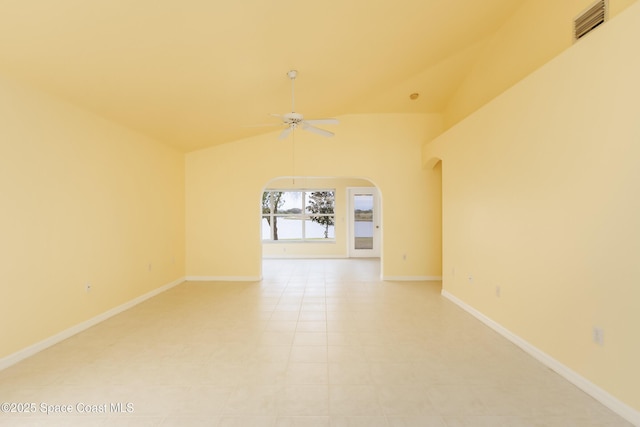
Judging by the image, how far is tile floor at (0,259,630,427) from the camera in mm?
1875

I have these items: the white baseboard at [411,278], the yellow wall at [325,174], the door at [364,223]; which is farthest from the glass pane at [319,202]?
the white baseboard at [411,278]

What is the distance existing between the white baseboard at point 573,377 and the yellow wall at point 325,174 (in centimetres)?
234

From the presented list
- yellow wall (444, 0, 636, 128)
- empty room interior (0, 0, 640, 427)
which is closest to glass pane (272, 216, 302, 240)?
empty room interior (0, 0, 640, 427)

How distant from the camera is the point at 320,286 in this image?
534 centimetres

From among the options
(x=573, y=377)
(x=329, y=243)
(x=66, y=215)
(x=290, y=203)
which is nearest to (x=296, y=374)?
(x=573, y=377)

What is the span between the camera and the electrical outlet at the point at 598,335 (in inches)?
80.8

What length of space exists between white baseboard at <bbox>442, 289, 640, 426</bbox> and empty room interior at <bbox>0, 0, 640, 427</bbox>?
12mm

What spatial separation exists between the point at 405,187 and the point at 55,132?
4.92m

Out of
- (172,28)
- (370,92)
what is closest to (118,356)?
(172,28)

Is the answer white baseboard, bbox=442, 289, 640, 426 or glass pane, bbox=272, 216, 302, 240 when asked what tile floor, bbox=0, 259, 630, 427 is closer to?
white baseboard, bbox=442, 289, 640, 426

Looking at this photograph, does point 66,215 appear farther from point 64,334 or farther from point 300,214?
point 300,214

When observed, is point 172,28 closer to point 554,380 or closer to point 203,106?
point 203,106

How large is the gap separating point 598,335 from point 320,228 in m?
7.23

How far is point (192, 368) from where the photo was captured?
2.46 metres
